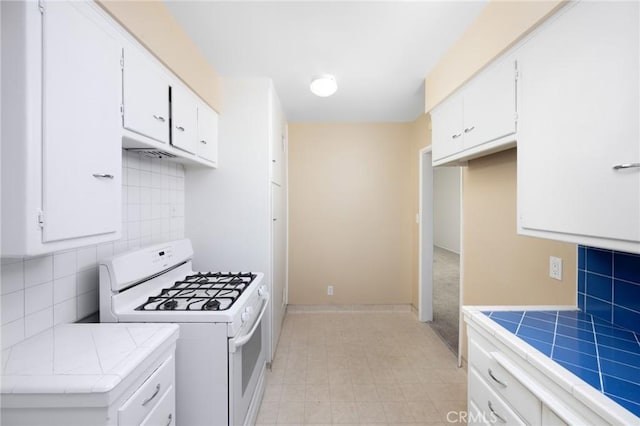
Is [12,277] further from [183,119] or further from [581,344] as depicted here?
[581,344]

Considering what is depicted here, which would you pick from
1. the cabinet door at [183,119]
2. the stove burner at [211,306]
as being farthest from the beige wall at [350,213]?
the stove burner at [211,306]

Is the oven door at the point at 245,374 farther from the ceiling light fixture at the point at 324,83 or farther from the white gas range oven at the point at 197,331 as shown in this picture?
the ceiling light fixture at the point at 324,83

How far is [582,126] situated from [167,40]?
2034 mm

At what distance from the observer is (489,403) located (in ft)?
3.96

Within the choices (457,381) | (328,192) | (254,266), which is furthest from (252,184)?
(457,381)

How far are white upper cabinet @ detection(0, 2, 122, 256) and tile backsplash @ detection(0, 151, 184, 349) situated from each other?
0.35 m

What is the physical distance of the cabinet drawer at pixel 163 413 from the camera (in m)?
1.05

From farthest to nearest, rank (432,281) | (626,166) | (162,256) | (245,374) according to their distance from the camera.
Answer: (432,281) < (162,256) < (245,374) < (626,166)

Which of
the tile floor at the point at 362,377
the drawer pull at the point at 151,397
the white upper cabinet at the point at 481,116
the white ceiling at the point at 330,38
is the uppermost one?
the white ceiling at the point at 330,38

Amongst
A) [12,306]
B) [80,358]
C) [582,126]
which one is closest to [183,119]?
[12,306]

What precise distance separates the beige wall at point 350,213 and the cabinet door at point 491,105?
196 centimetres

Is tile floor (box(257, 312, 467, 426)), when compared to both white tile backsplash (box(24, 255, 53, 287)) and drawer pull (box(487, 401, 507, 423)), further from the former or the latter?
white tile backsplash (box(24, 255, 53, 287))

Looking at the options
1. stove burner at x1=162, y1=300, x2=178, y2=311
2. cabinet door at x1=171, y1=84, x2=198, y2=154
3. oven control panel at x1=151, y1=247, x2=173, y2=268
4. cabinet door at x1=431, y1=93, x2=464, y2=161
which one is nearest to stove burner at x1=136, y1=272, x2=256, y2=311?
stove burner at x1=162, y1=300, x2=178, y2=311

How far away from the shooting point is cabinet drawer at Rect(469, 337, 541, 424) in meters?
0.96
